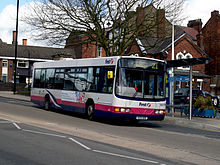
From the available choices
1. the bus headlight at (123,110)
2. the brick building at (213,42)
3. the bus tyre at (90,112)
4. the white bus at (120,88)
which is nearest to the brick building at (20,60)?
the brick building at (213,42)

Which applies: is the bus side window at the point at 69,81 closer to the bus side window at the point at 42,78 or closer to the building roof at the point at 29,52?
the bus side window at the point at 42,78

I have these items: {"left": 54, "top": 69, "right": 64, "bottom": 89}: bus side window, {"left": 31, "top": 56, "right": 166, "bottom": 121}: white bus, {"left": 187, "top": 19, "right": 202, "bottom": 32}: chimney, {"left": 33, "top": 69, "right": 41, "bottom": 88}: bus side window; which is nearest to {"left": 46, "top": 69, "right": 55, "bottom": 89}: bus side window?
{"left": 54, "top": 69, "right": 64, "bottom": 89}: bus side window

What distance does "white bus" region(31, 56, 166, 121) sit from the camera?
14.8 m

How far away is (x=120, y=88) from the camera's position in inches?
581

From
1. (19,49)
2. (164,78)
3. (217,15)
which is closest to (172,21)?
→ (164,78)

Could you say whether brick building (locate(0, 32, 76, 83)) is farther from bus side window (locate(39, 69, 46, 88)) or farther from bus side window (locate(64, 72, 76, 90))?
bus side window (locate(64, 72, 76, 90))

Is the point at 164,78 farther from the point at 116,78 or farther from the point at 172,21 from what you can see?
the point at 172,21

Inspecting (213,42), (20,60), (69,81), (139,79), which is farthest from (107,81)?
(20,60)

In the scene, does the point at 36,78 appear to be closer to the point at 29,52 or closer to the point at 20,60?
the point at 20,60

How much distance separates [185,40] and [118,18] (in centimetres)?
1909

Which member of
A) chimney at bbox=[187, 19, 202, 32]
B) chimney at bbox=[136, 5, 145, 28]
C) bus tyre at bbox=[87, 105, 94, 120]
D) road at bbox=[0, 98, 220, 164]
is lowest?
road at bbox=[0, 98, 220, 164]

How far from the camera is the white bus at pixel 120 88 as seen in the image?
14.8 metres

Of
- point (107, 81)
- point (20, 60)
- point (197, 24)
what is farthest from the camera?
point (197, 24)

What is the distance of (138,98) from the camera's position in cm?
1490
